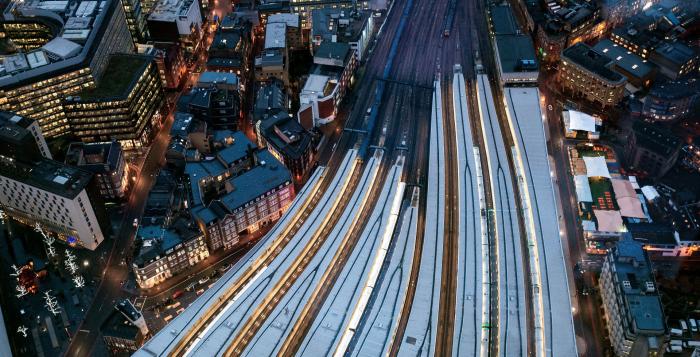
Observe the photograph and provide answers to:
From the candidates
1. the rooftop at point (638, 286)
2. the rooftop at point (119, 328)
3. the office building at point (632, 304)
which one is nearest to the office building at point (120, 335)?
the rooftop at point (119, 328)

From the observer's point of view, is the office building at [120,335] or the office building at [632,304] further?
the office building at [120,335]

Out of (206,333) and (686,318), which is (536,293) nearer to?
(686,318)

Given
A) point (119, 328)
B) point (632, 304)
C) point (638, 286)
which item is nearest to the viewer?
point (632, 304)

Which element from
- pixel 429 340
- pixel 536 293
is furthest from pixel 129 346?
pixel 536 293

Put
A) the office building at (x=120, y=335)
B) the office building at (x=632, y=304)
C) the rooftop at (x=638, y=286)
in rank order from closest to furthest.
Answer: the office building at (x=632, y=304) → the rooftop at (x=638, y=286) → the office building at (x=120, y=335)

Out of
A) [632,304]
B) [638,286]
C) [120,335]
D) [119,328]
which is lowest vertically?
[632,304]

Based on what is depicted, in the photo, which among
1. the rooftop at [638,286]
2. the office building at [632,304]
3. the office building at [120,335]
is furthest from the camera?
the office building at [120,335]

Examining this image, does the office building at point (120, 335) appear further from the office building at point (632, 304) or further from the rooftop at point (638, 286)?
the rooftop at point (638, 286)

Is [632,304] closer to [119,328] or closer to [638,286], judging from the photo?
[638,286]

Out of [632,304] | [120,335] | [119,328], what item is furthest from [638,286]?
[119,328]
